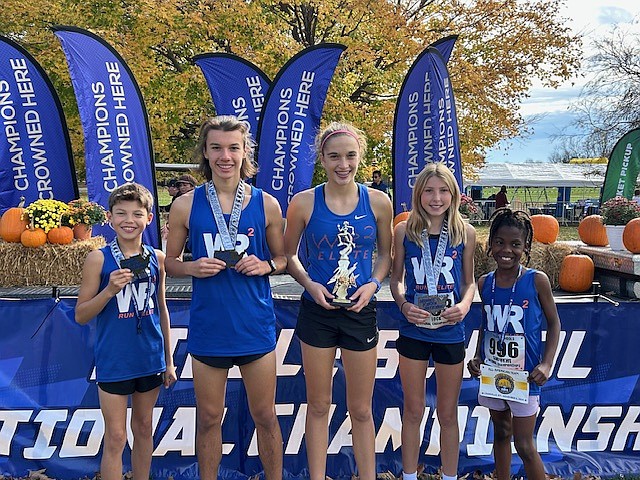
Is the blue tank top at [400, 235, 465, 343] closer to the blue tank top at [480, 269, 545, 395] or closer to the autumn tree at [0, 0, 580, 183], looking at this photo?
the blue tank top at [480, 269, 545, 395]

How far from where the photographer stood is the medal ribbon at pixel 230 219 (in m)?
3.06

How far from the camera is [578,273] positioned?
9305 millimetres

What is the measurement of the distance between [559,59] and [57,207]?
1279cm

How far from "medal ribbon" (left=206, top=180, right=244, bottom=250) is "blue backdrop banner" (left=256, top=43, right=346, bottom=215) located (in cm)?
702

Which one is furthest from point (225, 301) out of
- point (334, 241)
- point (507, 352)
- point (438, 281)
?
point (507, 352)

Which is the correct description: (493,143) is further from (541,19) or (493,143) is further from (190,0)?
(190,0)

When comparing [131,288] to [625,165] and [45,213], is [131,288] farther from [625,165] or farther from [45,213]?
[625,165]

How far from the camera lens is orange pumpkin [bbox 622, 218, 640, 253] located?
26.5ft

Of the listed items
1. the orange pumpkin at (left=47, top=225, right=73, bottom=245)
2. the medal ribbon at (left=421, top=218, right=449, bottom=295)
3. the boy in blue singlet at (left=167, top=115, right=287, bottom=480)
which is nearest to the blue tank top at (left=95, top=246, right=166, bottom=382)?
the boy in blue singlet at (left=167, top=115, right=287, bottom=480)

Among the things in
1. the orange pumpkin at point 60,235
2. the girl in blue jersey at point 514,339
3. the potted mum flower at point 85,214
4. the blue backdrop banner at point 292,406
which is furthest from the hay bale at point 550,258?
the girl in blue jersey at point 514,339

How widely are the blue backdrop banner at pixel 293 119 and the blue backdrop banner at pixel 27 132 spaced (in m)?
3.23

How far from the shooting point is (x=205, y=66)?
33.8 ft

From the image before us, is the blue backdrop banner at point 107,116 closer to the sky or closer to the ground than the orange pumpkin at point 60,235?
closer to the sky

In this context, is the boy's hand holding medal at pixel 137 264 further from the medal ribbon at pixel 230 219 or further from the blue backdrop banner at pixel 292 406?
the blue backdrop banner at pixel 292 406
